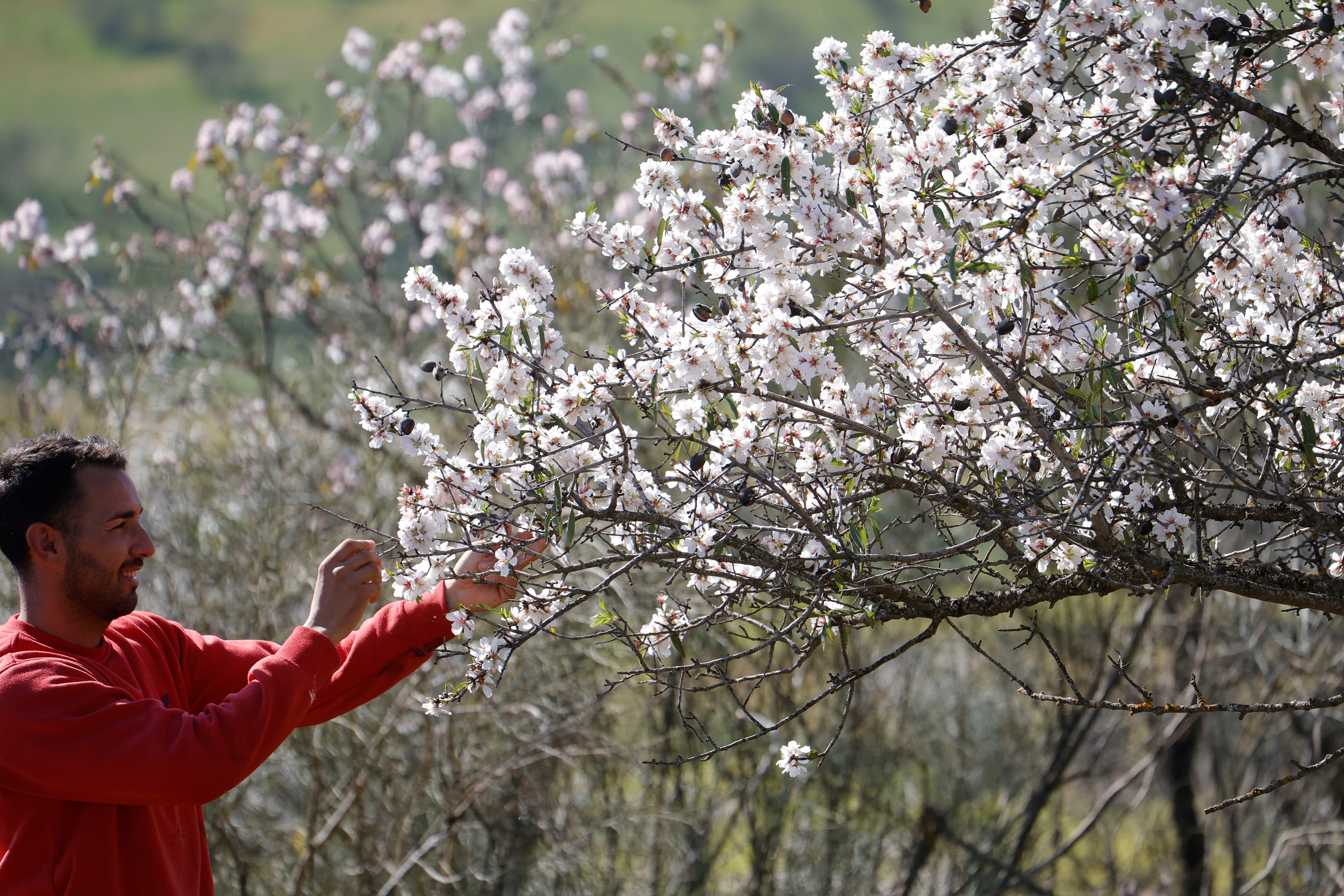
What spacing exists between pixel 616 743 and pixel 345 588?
10.1 ft

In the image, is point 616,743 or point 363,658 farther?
point 616,743

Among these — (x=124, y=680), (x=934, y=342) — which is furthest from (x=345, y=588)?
(x=934, y=342)

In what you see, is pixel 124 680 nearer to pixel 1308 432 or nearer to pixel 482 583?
pixel 482 583

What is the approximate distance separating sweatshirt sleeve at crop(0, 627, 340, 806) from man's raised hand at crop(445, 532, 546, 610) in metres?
0.52

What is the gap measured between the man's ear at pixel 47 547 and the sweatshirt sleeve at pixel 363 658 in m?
0.43

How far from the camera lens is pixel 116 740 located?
196 cm

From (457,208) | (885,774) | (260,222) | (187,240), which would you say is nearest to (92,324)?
(187,240)

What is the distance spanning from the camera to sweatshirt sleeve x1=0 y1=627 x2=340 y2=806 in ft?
6.40

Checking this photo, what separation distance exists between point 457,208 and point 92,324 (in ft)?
9.72

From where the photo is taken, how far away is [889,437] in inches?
90.4

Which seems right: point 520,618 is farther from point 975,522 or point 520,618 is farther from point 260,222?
point 260,222

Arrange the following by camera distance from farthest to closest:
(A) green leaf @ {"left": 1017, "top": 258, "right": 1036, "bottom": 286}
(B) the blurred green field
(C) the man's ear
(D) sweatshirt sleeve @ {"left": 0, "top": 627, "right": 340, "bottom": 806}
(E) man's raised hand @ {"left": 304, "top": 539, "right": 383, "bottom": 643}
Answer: (B) the blurred green field → (E) man's raised hand @ {"left": 304, "top": 539, "right": 383, "bottom": 643} → (C) the man's ear → (A) green leaf @ {"left": 1017, "top": 258, "right": 1036, "bottom": 286} → (D) sweatshirt sleeve @ {"left": 0, "top": 627, "right": 340, "bottom": 806}

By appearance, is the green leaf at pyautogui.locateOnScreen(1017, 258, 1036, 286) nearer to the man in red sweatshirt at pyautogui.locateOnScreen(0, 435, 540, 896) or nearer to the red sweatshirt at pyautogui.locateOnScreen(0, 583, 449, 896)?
the man in red sweatshirt at pyautogui.locateOnScreen(0, 435, 540, 896)

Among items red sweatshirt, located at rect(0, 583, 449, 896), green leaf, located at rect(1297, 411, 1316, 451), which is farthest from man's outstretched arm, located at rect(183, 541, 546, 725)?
green leaf, located at rect(1297, 411, 1316, 451)
